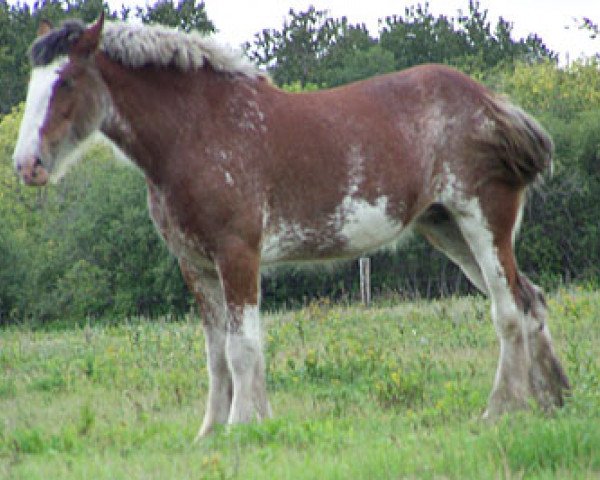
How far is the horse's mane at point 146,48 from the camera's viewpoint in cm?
Result: 758

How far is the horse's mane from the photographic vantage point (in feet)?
24.9

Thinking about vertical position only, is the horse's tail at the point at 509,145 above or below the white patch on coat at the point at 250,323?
above

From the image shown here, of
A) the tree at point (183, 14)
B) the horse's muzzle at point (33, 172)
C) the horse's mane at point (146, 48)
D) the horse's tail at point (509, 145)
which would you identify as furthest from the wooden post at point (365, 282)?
the tree at point (183, 14)

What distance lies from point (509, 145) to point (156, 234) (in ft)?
120

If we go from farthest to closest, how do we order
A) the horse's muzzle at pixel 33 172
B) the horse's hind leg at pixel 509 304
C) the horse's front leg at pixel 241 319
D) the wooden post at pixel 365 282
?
1. the wooden post at pixel 365 282
2. the horse's hind leg at pixel 509 304
3. the horse's front leg at pixel 241 319
4. the horse's muzzle at pixel 33 172

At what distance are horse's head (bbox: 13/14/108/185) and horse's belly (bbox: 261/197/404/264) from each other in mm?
1455

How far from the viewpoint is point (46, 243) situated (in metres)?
51.4

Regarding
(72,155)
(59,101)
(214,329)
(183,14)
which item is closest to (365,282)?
(214,329)

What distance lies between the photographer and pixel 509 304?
8328 mm

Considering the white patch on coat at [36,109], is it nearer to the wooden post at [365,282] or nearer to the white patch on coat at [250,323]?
the white patch on coat at [250,323]

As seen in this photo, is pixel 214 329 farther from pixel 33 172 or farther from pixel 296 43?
pixel 296 43

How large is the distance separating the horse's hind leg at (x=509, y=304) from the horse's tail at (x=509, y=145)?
0.14 m

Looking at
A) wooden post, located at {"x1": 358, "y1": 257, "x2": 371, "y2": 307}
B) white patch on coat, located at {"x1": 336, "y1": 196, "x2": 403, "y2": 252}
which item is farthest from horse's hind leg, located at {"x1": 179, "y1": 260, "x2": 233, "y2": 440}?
wooden post, located at {"x1": 358, "y1": 257, "x2": 371, "y2": 307}

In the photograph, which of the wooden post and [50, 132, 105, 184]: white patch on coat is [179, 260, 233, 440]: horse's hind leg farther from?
the wooden post
